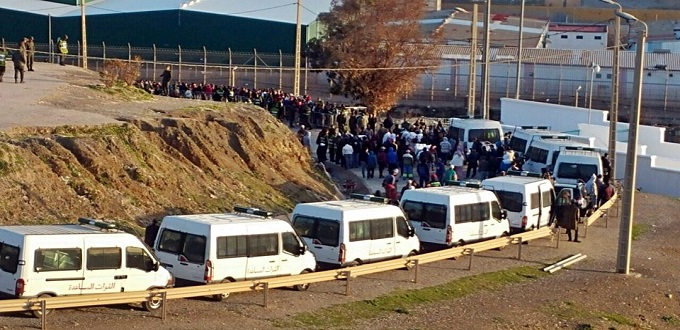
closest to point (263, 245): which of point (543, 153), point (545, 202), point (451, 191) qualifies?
point (451, 191)

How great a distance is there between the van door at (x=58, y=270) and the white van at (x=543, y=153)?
22949mm

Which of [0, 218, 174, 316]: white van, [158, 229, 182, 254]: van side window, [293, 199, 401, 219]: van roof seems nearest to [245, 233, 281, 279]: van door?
[158, 229, 182, 254]: van side window

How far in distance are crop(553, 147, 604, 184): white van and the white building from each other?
6671 cm

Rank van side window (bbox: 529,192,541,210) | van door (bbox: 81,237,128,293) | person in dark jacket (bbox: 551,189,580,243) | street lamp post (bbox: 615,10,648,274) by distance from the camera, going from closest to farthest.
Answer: van door (bbox: 81,237,128,293) < street lamp post (bbox: 615,10,648,274) < van side window (bbox: 529,192,541,210) < person in dark jacket (bbox: 551,189,580,243)

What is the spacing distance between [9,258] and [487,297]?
9.90m

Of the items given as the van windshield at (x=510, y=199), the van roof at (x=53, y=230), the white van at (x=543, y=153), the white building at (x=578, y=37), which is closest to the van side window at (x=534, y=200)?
the van windshield at (x=510, y=199)

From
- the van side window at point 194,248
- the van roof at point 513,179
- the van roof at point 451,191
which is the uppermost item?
the van roof at point 451,191

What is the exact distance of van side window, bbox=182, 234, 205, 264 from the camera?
68.7 feet

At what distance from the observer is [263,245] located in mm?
21797

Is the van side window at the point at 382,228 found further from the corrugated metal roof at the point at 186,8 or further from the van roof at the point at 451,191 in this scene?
the corrugated metal roof at the point at 186,8

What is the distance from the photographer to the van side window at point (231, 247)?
68.9 feet

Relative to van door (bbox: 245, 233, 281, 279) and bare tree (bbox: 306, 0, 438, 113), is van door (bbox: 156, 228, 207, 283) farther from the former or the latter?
bare tree (bbox: 306, 0, 438, 113)

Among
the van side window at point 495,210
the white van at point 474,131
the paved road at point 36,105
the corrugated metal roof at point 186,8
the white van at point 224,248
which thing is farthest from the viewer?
the corrugated metal roof at point 186,8

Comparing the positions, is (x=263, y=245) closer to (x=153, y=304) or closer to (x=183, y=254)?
(x=183, y=254)
